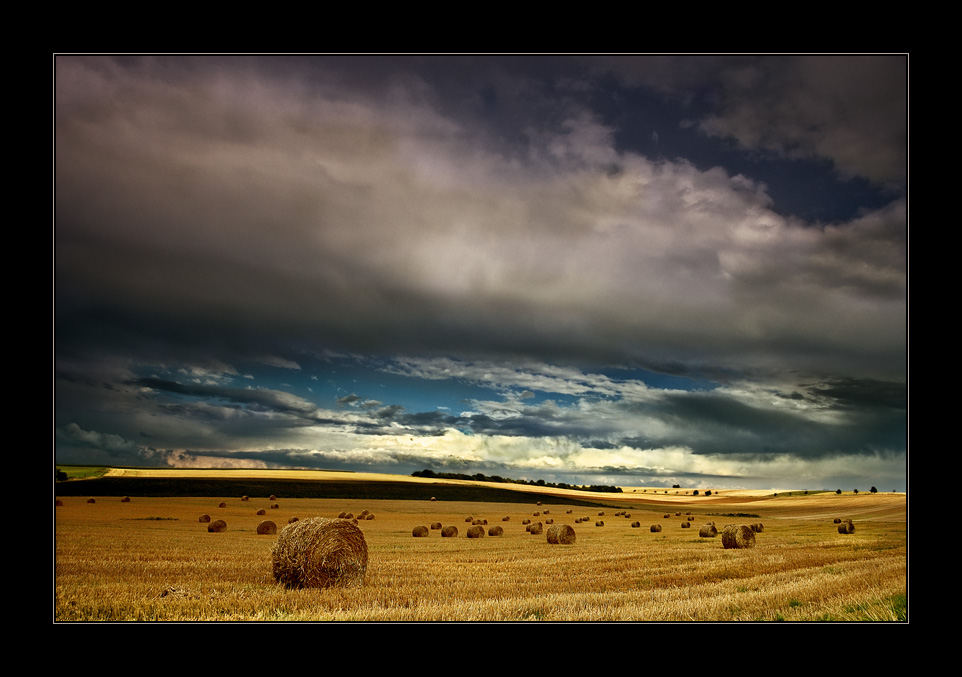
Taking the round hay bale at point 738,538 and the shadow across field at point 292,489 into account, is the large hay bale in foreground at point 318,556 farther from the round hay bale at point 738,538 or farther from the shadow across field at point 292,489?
the shadow across field at point 292,489

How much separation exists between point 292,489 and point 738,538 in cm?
6387

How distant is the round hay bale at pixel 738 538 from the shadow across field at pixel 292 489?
54538 millimetres

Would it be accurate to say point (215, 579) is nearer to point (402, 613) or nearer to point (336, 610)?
point (336, 610)

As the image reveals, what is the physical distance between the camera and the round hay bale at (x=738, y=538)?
25.4 metres

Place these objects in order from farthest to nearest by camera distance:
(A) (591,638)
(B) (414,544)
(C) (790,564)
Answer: (B) (414,544) → (C) (790,564) → (A) (591,638)

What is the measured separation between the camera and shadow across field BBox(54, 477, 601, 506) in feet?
218

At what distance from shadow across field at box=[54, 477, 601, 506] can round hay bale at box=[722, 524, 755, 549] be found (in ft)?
179

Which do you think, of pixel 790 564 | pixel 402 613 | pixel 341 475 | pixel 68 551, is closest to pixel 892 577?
pixel 790 564

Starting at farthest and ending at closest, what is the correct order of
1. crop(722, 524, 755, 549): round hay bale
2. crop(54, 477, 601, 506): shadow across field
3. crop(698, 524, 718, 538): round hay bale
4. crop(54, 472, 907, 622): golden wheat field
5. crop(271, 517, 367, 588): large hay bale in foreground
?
crop(54, 477, 601, 506): shadow across field → crop(698, 524, 718, 538): round hay bale → crop(722, 524, 755, 549): round hay bale → crop(271, 517, 367, 588): large hay bale in foreground → crop(54, 472, 907, 622): golden wheat field

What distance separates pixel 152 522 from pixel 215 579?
25.6 metres

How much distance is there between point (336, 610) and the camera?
38.0 feet

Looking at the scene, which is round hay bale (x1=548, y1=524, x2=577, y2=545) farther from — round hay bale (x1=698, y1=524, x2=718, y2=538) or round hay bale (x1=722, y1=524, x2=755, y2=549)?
round hay bale (x1=698, y1=524, x2=718, y2=538)

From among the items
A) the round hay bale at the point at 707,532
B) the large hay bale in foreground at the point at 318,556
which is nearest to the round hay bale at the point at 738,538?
the round hay bale at the point at 707,532

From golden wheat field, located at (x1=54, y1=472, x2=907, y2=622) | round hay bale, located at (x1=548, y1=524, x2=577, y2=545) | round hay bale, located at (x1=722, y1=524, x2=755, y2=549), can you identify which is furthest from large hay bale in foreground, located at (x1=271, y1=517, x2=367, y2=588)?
round hay bale, located at (x1=722, y1=524, x2=755, y2=549)
